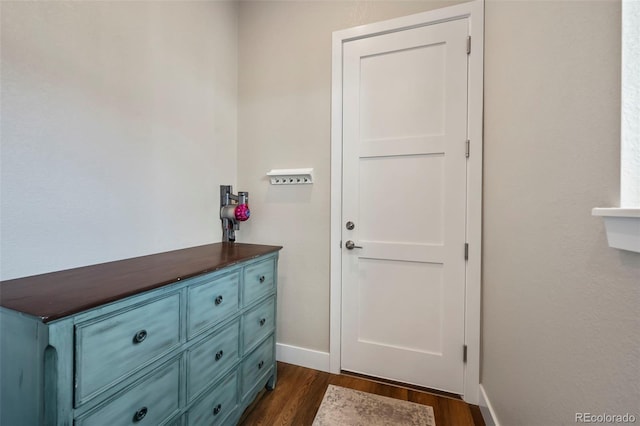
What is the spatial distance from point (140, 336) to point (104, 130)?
1001mm

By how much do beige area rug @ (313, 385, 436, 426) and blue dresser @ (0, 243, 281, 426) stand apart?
462mm

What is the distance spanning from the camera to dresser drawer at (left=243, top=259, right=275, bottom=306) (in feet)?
4.65

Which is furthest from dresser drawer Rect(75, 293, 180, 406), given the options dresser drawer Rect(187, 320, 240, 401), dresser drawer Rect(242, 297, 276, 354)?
dresser drawer Rect(242, 297, 276, 354)

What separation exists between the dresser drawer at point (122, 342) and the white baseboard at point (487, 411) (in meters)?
Result: 1.61

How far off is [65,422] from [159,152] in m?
1.27

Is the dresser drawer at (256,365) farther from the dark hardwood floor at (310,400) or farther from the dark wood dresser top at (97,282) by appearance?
the dark wood dresser top at (97,282)

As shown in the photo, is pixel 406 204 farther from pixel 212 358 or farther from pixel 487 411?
pixel 212 358

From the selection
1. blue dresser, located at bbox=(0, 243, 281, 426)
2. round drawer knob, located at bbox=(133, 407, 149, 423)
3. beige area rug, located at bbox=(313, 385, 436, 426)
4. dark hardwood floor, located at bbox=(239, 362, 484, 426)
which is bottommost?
dark hardwood floor, located at bbox=(239, 362, 484, 426)

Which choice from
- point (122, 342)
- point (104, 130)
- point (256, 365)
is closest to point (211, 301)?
point (122, 342)

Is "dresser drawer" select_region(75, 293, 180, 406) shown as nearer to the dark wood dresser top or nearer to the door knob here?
the dark wood dresser top

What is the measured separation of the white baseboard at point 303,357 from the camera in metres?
1.88

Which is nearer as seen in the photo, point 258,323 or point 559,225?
point 559,225

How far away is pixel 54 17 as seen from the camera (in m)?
1.04

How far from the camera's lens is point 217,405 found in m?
1.20
